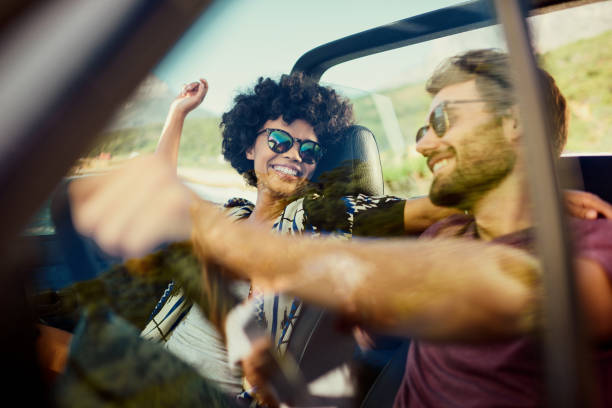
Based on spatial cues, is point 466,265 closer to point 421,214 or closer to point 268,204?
point 421,214

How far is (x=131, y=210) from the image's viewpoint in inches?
36.4

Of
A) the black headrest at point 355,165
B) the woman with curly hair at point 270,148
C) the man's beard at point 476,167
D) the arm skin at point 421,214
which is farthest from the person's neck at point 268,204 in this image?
the man's beard at point 476,167

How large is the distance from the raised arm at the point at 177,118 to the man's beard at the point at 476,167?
22.1 inches

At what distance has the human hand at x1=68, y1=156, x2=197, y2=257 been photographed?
0.92 m

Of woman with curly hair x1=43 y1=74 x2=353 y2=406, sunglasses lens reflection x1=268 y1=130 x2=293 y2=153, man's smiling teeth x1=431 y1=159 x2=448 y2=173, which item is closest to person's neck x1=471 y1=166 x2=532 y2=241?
man's smiling teeth x1=431 y1=159 x2=448 y2=173

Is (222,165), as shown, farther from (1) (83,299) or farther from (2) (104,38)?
(2) (104,38)

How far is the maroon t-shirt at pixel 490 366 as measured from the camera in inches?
32.4

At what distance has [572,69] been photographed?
1022 millimetres

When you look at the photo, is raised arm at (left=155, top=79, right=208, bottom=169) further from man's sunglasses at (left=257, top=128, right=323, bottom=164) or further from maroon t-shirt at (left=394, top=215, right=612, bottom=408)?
maroon t-shirt at (left=394, top=215, right=612, bottom=408)

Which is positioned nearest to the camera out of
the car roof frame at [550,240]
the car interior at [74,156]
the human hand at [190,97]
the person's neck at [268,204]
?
the car interior at [74,156]

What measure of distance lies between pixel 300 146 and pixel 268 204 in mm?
195

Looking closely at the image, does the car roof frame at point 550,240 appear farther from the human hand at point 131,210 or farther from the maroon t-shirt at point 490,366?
the human hand at point 131,210

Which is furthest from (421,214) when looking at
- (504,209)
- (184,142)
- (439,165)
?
(184,142)

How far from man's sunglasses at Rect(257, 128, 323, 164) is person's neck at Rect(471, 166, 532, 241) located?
1.79ft
